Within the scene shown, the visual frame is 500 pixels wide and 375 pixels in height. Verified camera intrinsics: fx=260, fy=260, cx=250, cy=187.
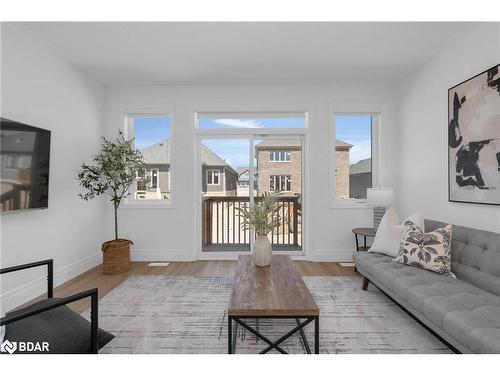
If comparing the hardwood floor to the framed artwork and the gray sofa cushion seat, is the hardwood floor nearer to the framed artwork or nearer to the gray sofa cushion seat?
the gray sofa cushion seat

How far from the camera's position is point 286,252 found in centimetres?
440

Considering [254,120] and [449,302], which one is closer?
[449,302]

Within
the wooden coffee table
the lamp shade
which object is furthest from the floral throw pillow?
the wooden coffee table

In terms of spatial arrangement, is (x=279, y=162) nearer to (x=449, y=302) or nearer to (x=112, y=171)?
(x=112, y=171)

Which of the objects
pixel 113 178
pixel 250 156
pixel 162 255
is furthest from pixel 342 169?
pixel 113 178

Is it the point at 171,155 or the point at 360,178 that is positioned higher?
the point at 171,155

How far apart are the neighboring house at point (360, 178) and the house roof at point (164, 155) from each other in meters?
2.05

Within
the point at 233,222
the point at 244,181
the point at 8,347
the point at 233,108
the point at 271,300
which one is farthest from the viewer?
the point at 233,222

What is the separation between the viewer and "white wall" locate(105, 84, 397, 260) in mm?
4160

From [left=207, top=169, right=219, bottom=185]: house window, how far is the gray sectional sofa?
2585 millimetres

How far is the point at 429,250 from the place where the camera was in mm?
2400

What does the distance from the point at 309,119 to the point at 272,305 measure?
3.19m

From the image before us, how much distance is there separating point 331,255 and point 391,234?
1.45 m

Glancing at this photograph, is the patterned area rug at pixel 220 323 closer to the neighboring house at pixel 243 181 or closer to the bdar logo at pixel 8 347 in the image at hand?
the bdar logo at pixel 8 347
